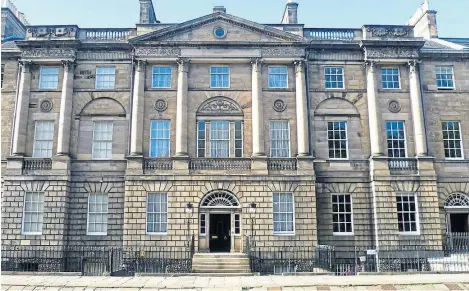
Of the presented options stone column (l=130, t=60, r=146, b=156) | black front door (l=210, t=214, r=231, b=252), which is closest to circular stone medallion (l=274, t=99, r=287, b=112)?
black front door (l=210, t=214, r=231, b=252)

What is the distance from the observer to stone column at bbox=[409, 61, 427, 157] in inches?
986

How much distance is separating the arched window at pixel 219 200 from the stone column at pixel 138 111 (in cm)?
455

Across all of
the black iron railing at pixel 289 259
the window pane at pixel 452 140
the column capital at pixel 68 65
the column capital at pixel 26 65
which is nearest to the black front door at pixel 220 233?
the black iron railing at pixel 289 259

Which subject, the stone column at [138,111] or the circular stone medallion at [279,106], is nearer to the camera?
the stone column at [138,111]

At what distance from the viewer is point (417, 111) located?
2542 cm

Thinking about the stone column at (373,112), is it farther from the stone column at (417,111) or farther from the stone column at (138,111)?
the stone column at (138,111)

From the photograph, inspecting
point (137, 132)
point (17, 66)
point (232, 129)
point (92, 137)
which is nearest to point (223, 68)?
point (232, 129)

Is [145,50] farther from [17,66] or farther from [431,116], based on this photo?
[431,116]

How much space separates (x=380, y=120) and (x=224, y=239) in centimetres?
1141

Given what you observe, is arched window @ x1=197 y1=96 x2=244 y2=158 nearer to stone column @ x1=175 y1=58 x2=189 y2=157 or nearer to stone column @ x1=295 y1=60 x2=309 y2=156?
stone column @ x1=175 y1=58 x2=189 y2=157

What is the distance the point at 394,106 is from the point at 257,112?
8308 mm

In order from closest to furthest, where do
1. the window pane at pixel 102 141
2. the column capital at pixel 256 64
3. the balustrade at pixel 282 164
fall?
the balustrade at pixel 282 164
the window pane at pixel 102 141
the column capital at pixel 256 64

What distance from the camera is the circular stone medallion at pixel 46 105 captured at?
25594 mm

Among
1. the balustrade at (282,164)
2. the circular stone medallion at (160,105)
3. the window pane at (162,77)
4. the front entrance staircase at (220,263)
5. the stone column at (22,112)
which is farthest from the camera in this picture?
the window pane at (162,77)
